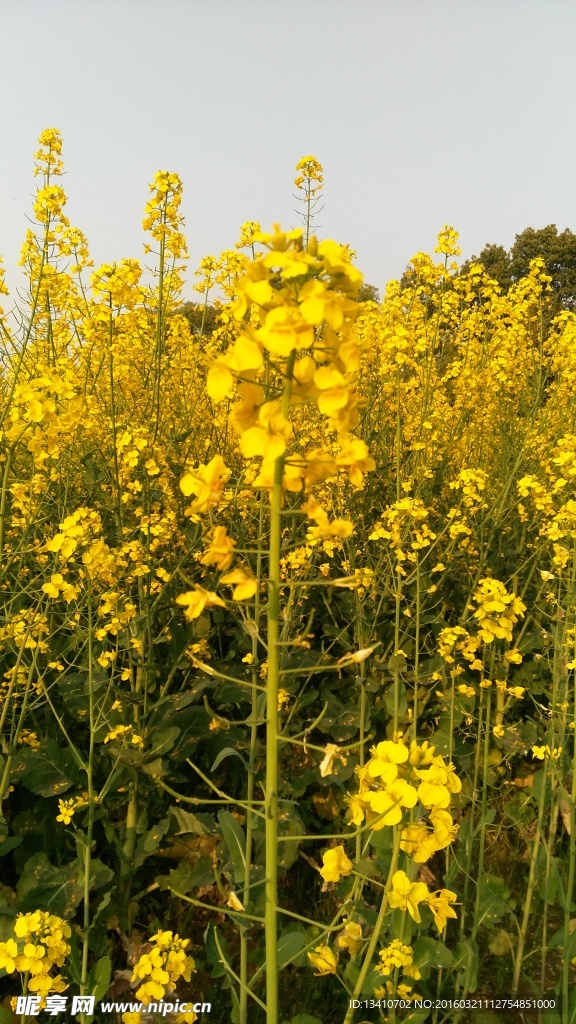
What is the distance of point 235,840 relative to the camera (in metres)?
2.14

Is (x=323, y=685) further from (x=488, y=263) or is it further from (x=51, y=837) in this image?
(x=488, y=263)

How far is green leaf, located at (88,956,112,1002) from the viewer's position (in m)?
2.15

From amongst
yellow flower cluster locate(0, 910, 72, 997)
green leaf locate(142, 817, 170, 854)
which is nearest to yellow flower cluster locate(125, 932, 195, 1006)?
yellow flower cluster locate(0, 910, 72, 997)

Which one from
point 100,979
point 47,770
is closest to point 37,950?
point 100,979

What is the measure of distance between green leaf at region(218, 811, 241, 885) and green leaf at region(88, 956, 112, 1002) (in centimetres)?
54

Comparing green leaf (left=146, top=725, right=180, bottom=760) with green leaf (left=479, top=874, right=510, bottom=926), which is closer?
green leaf (left=479, top=874, right=510, bottom=926)

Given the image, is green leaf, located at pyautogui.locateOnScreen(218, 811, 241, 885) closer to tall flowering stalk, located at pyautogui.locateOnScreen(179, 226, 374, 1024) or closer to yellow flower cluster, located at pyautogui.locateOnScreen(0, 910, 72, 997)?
yellow flower cluster, located at pyautogui.locateOnScreen(0, 910, 72, 997)

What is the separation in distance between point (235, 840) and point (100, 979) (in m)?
0.70

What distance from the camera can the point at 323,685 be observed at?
347cm

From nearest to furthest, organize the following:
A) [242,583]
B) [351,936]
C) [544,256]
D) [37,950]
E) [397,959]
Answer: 1. [242,583]
2. [351,936]
3. [397,959]
4. [37,950]
5. [544,256]

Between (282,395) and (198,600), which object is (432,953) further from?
(282,395)

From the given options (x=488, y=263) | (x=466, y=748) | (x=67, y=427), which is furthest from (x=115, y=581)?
(x=488, y=263)

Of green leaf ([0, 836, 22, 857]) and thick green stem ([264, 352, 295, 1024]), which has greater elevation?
thick green stem ([264, 352, 295, 1024])

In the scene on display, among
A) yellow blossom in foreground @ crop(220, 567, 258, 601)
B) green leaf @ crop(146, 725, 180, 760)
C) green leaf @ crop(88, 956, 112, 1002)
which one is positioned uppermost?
yellow blossom in foreground @ crop(220, 567, 258, 601)
